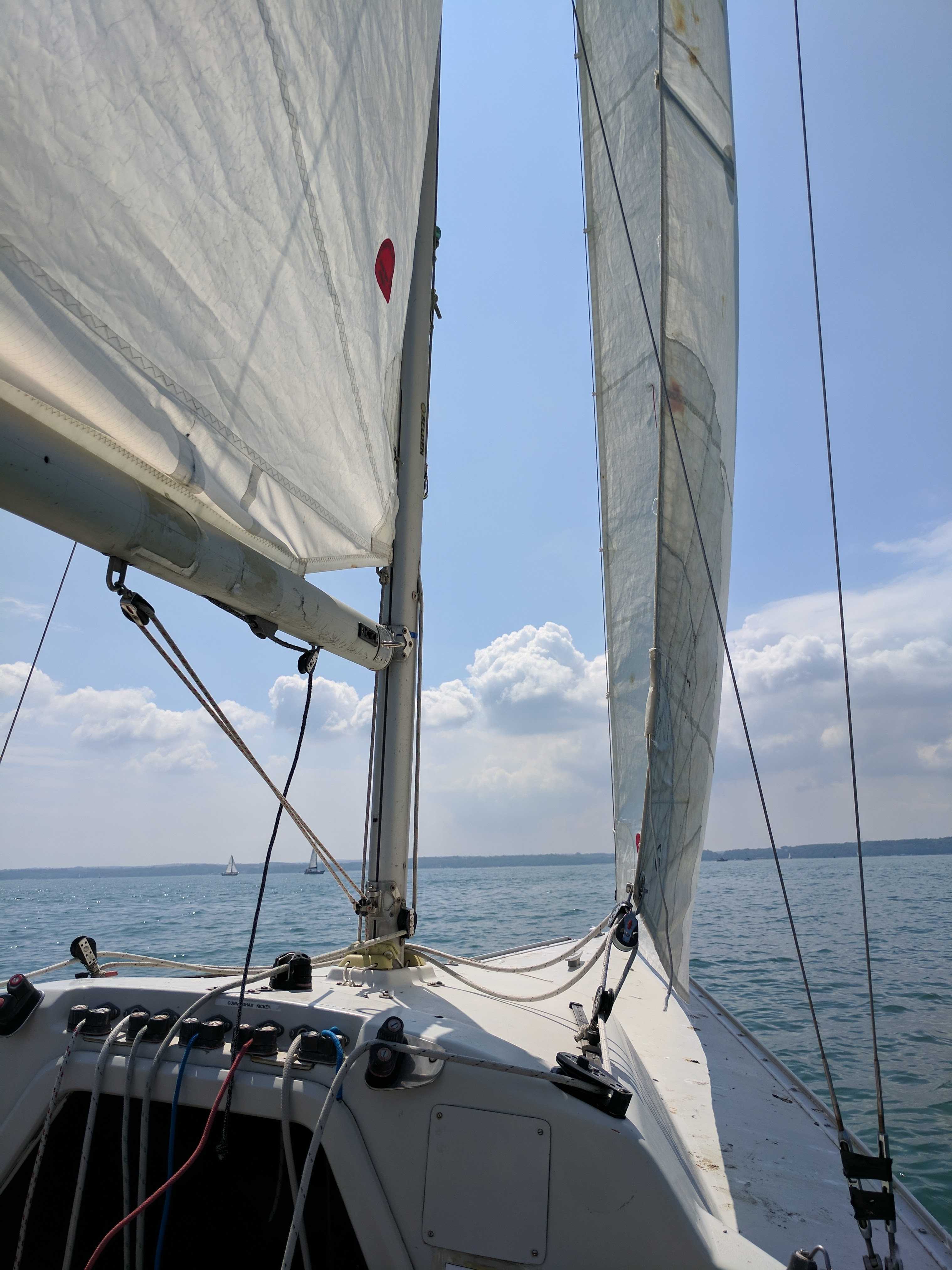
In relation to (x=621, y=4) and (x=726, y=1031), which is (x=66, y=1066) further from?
(x=621, y=4)

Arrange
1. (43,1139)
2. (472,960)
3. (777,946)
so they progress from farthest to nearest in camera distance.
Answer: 1. (777,946)
2. (472,960)
3. (43,1139)

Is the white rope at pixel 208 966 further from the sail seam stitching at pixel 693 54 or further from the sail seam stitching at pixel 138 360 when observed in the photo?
the sail seam stitching at pixel 693 54

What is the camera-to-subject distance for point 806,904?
23.8 m

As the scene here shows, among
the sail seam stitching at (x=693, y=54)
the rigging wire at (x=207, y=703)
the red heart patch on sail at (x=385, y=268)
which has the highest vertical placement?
the sail seam stitching at (x=693, y=54)

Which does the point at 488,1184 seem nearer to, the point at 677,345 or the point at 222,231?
the point at 222,231

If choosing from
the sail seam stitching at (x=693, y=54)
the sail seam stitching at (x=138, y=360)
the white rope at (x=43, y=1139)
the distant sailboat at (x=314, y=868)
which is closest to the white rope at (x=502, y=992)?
the white rope at (x=43, y=1139)

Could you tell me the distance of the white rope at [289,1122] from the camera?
1.57 meters

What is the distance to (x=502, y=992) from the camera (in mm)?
2906

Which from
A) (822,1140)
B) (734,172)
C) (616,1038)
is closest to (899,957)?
(822,1140)

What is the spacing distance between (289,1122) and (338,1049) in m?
0.18

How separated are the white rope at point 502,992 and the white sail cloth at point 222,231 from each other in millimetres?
1805

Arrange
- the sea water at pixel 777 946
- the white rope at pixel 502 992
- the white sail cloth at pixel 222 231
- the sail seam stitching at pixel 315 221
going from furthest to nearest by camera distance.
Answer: the sea water at pixel 777 946 → the white rope at pixel 502 992 → the sail seam stitching at pixel 315 221 → the white sail cloth at pixel 222 231

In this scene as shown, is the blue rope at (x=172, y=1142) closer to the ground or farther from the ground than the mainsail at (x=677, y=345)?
closer to the ground

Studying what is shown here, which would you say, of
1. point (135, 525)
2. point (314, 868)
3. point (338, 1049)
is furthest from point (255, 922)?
point (314, 868)
